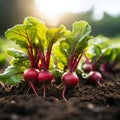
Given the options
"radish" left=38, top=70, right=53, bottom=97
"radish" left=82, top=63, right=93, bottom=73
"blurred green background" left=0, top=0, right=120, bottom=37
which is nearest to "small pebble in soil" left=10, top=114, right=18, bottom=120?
"radish" left=38, top=70, right=53, bottom=97

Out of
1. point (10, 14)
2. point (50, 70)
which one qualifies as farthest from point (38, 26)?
point (10, 14)

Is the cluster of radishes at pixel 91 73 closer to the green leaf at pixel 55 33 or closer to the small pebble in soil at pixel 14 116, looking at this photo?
the green leaf at pixel 55 33

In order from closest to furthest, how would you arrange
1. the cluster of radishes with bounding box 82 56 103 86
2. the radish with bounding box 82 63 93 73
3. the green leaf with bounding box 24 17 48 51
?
the green leaf with bounding box 24 17 48 51, the cluster of radishes with bounding box 82 56 103 86, the radish with bounding box 82 63 93 73

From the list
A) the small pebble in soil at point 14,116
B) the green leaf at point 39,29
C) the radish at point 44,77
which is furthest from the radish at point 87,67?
the small pebble in soil at point 14,116

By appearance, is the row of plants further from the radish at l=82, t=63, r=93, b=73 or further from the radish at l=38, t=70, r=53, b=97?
the radish at l=82, t=63, r=93, b=73

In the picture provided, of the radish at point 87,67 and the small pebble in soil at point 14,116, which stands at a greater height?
the radish at point 87,67

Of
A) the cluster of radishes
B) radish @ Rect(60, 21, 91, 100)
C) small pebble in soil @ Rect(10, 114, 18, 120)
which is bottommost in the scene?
small pebble in soil @ Rect(10, 114, 18, 120)

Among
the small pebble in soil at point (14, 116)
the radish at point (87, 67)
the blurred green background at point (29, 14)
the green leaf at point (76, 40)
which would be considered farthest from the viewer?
the blurred green background at point (29, 14)

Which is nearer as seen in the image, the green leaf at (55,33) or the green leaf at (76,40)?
the green leaf at (55,33)

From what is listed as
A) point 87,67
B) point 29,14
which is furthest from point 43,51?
point 29,14

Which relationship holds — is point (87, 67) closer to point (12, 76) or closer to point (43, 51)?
point (43, 51)
